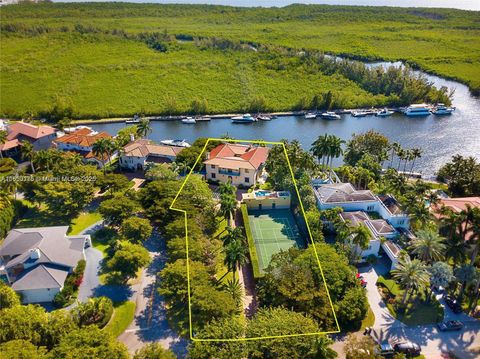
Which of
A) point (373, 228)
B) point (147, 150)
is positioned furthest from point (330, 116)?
point (373, 228)

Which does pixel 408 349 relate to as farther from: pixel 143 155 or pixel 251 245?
pixel 143 155

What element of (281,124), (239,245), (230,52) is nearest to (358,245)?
(239,245)

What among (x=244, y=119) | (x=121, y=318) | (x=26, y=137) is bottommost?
(x=121, y=318)

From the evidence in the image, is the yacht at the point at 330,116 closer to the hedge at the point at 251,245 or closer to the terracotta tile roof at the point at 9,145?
the hedge at the point at 251,245

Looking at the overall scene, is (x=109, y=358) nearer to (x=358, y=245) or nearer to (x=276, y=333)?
(x=276, y=333)

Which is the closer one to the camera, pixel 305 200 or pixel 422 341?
pixel 422 341
